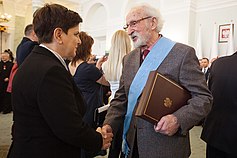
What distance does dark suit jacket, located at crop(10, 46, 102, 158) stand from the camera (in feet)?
3.29

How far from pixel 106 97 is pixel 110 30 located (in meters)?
6.20

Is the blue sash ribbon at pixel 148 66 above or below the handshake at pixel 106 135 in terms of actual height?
above

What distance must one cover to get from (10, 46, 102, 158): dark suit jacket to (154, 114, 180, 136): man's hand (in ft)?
1.05

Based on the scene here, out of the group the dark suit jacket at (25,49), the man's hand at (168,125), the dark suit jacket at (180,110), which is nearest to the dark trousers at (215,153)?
the dark suit jacket at (180,110)

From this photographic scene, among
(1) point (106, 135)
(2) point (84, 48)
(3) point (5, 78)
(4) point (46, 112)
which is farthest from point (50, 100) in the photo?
(3) point (5, 78)

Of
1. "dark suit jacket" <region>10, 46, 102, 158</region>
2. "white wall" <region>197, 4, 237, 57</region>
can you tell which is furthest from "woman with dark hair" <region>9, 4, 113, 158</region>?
"white wall" <region>197, 4, 237, 57</region>

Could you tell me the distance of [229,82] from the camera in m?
1.88

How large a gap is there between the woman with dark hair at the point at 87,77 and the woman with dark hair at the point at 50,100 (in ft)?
3.74

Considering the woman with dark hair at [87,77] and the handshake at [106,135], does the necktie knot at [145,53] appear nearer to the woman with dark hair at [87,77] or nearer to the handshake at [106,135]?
the handshake at [106,135]

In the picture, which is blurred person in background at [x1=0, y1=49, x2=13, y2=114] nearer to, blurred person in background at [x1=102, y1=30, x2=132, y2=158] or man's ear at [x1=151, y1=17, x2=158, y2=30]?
blurred person in background at [x1=102, y1=30, x2=132, y2=158]

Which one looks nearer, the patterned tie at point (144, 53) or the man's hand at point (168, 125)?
the man's hand at point (168, 125)

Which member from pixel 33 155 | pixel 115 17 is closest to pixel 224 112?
pixel 33 155

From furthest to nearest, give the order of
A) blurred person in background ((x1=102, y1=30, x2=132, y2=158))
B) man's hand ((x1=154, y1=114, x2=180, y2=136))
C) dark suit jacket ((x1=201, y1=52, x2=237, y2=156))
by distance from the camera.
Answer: blurred person in background ((x1=102, y1=30, x2=132, y2=158)), dark suit jacket ((x1=201, y1=52, x2=237, y2=156)), man's hand ((x1=154, y1=114, x2=180, y2=136))

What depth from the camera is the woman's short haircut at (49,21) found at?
1.12m
